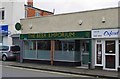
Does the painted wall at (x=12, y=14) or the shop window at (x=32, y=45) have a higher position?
the painted wall at (x=12, y=14)

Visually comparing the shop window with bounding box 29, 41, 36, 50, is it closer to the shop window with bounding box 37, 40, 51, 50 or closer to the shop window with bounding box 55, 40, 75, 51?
the shop window with bounding box 37, 40, 51, 50

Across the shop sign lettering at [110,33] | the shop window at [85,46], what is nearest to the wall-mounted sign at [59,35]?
the shop window at [85,46]

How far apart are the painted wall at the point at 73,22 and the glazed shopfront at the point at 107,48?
20.7 inches

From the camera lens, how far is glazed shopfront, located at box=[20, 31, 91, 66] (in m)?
22.0

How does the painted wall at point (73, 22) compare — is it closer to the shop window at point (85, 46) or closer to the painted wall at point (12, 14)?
the shop window at point (85, 46)

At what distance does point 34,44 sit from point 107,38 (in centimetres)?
825

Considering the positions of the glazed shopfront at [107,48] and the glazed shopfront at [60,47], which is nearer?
Answer: the glazed shopfront at [107,48]

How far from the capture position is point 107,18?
19.9m

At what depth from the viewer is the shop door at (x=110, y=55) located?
19.5 m

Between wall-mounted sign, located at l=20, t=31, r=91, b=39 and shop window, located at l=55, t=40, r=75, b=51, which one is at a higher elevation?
wall-mounted sign, located at l=20, t=31, r=91, b=39

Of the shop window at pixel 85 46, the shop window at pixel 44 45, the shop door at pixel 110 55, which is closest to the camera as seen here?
the shop door at pixel 110 55

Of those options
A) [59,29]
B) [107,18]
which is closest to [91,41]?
[107,18]

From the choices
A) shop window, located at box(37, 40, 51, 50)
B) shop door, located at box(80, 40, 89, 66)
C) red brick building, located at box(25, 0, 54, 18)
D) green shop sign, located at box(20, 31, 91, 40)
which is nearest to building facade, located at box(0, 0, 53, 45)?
red brick building, located at box(25, 0, 54, 18)

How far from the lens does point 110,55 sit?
19703mm
